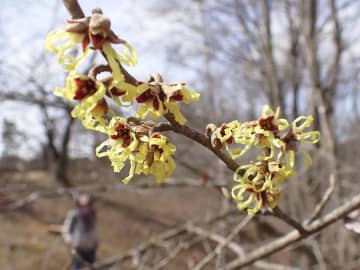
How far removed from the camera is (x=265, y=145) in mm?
715

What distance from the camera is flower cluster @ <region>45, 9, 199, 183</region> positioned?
0.53 metres

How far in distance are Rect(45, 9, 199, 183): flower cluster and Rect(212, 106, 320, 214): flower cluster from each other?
0.36ft

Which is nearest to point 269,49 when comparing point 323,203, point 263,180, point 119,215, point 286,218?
point 323,203

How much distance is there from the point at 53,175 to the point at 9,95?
31.5 ft

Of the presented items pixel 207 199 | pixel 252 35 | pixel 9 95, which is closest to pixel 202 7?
pixel 252 35

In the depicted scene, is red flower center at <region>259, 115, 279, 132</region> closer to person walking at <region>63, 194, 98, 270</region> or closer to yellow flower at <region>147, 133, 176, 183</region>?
yellow flower at <region>147, 133, 176, 183</region>

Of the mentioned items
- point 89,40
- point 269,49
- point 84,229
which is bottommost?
point 84,229

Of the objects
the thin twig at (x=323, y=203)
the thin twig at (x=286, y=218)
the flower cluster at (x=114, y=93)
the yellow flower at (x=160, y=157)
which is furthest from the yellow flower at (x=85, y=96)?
the thin twig at (x=323, y=203)

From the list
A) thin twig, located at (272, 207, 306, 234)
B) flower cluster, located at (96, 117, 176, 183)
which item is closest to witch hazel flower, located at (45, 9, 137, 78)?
flower cluster, located at (96, 117, 176, 183)

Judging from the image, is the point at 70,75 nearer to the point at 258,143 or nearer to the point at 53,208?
the point at 258,143

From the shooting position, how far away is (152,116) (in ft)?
2.02

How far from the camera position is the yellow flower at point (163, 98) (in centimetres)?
59

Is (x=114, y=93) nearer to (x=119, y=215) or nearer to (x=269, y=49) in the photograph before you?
(x=269, y=49)

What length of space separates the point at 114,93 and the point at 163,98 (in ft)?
0.24
